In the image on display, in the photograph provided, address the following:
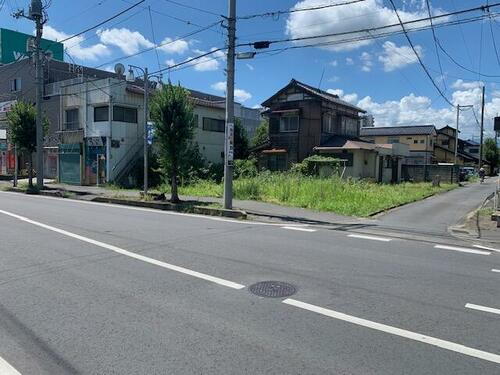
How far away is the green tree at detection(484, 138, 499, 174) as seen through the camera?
77.5 meters

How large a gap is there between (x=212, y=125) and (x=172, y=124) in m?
18.9

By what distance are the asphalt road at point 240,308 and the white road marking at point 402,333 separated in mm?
23

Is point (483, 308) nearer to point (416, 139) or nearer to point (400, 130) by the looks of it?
point (416, 139)

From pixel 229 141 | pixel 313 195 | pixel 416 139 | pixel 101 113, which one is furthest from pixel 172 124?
pixel 416 139

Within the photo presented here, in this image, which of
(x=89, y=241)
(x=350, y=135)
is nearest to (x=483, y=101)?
(x=350, y=135)

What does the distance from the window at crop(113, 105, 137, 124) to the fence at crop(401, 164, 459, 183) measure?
26.9 metres

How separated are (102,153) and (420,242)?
82.0ft

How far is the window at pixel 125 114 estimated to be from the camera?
30253mm

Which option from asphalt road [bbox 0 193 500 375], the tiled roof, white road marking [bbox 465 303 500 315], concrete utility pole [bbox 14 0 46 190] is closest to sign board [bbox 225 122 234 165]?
asphalt road [bbox 0 193 500 375]

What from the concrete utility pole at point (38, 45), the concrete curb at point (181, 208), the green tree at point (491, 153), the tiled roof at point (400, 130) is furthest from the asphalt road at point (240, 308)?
the green tree at point (491, 153)

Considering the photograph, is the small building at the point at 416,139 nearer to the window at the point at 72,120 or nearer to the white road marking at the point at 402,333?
the window at the point at 72,120

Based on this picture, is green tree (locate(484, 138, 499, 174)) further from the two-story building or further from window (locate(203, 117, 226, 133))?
window (locate(203, 117, 226, 133))

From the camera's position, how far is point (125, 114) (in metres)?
30.9

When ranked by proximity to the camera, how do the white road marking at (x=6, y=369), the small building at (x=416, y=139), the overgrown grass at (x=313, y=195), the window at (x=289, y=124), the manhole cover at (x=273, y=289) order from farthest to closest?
the small building at (x=416, y=139), the window at (x=289, y=124), the overgrown grass at (x=313, y=195), the manhole cover at (x=273, y=289), the white road marking at (x=6, y=369)
